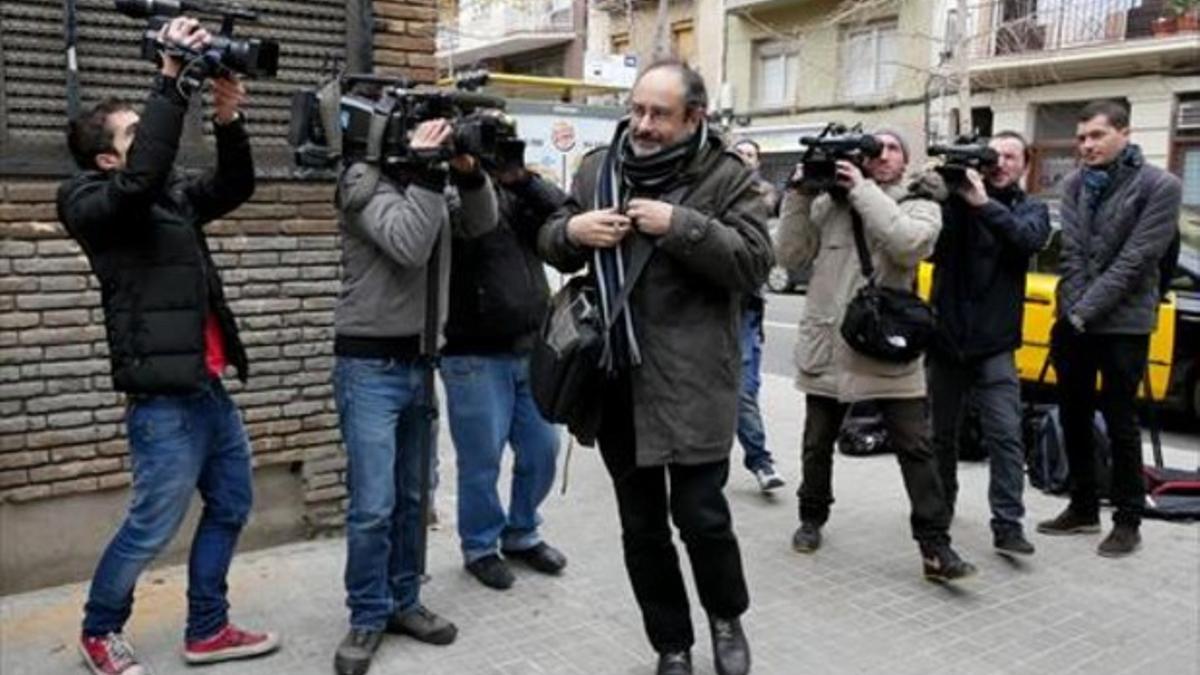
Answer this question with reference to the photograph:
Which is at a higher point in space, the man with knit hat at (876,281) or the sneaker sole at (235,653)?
the man with knit hat at (876,281)

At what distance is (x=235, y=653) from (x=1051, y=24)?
2006cm

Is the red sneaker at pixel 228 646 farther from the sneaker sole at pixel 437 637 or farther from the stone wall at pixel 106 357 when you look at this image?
the stone wall at pixel 106 357

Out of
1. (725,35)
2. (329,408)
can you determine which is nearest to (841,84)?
(725,35)

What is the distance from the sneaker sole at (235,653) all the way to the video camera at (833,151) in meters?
2.58

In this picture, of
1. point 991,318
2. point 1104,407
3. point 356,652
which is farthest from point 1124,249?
point 356,652

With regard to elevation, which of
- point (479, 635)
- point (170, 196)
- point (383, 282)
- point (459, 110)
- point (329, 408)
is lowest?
point (479, 635)

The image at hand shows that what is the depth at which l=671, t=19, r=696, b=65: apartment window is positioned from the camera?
27375 mm

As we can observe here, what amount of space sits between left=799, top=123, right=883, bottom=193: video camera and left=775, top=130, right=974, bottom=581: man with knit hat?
3 cm

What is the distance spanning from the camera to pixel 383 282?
3.50 metres

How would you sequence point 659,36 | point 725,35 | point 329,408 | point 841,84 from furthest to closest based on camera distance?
point 725,35 < point 841,84 < point 659,36 < point 329,408

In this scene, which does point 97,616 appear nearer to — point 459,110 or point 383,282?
point 383,282

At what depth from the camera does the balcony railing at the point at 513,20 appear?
2953 cm

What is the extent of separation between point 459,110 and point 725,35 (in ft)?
78.6

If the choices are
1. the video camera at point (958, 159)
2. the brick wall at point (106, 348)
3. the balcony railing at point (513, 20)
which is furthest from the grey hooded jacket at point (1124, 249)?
the balcony railing at point (513, 20)
